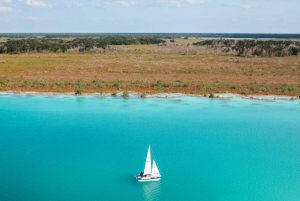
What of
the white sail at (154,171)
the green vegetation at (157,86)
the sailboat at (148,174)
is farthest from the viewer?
the green vegetation at (157,86)

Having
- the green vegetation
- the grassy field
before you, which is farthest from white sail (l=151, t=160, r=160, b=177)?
the grassy field

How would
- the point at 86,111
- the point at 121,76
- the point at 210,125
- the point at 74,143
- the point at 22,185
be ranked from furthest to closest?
the point at 121,76 → the point at 86,111 → the point at 210,125 → the point at 74,143 → the point at 22,185

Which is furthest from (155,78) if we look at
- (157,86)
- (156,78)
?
(157,86)

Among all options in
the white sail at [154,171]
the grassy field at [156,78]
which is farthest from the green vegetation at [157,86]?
the white sail at [154,171]

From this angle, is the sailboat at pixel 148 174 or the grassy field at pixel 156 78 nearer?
Answer: the sailboat at pixel 148 174

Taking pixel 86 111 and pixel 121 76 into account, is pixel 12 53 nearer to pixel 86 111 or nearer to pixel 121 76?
pixel 121 76

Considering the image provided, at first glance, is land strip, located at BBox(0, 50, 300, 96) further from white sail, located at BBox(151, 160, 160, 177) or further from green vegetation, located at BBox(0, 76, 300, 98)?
white sail, located at BBox(151, 160, 160, 177)

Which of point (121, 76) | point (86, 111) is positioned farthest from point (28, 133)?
point (121, 76)

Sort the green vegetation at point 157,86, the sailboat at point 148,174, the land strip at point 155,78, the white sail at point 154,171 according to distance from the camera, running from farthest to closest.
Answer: the land strip at point 155,78 → the green vegetation at point 157,86 → the white sail at point 154,171 → the sailboat at point 148,174

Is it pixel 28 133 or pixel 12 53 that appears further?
pixel 12 53

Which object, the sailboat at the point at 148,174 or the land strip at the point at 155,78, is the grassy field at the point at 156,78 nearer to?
the land strip at the point at 155,78

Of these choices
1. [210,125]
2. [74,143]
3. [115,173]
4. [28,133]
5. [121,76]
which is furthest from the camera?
[121,76]
